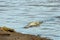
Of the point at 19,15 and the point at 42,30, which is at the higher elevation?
the point at 19,15

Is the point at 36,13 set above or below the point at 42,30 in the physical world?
above

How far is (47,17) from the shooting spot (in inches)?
568

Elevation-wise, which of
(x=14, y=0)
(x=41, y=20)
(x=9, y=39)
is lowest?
(x=9, y=39)

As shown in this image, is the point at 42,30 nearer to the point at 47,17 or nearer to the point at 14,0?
the point at 47,17

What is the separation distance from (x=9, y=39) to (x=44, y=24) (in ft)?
17.4

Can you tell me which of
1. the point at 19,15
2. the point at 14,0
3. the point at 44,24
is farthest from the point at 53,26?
the point at 14,0

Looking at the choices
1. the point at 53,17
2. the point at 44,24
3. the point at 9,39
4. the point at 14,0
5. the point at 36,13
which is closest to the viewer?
the point at 9,39

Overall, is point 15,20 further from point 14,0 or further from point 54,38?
point 14,0

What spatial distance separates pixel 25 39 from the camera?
295 inches

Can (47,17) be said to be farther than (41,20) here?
Yes

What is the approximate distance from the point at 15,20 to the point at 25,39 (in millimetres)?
5603

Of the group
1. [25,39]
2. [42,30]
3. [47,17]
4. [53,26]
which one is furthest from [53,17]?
[25,39]

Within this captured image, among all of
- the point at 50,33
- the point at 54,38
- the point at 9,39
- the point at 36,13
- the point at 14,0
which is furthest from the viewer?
the point at 14,0

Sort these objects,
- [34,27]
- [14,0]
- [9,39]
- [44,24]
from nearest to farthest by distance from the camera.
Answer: [9,39]
[34,27]
[44,24]
[14,0]
